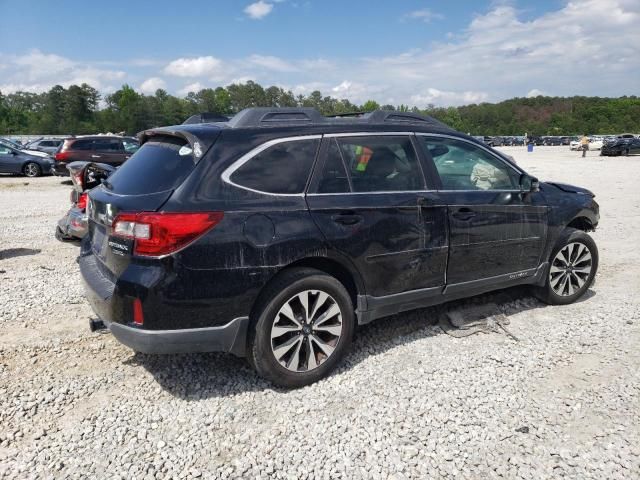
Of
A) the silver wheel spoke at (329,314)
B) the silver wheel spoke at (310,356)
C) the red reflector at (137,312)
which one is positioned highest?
the red reflector at (137,312)

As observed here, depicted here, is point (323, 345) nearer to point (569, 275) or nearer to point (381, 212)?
point (381, 212)

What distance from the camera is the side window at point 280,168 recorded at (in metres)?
3.34

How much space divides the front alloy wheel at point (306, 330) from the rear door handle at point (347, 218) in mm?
507

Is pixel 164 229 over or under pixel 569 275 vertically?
over

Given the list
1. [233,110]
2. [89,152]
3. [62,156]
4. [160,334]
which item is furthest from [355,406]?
[233,110]

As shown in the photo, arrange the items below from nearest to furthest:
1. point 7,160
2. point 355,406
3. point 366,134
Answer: point 355,406
point 366,134
point 7,160

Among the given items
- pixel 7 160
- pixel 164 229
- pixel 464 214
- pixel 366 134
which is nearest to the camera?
pixel 164 229

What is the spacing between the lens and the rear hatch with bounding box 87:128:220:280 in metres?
3.15

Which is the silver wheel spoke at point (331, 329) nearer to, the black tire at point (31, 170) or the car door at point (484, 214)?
the car door at point (484, 214)

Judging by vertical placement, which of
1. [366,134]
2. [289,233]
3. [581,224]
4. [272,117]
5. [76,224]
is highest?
[272,117]

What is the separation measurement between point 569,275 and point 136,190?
4.14m

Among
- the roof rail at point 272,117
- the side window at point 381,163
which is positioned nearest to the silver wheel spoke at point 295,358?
the side window at point 381,163

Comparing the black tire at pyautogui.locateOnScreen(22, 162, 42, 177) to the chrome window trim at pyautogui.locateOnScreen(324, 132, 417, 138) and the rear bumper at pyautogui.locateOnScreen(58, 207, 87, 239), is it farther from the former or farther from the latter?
the chrome window trim at pyautogui.locateOnScreen(324, 132, 417, 138)

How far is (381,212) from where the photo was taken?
3.73 metres
